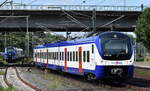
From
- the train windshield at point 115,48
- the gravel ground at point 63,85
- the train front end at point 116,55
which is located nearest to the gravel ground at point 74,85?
the gravel ground at point 63,85

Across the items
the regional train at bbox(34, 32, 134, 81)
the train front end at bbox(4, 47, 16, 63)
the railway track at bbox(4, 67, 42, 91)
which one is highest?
the regional train at bbox(34, 32, 134, 81)

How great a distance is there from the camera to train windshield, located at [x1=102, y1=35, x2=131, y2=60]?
20812 mm

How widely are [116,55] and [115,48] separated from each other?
0.39 m

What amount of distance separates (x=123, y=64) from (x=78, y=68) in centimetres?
461

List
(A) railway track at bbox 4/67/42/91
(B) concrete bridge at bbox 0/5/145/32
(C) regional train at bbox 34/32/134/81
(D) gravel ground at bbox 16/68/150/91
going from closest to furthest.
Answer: (D) gravel ground at bbox 16/68/150/91 → (C) regional train at bbox 34/32/134/81 → (A) railway track at bbox 4/67/42/91 → (B) concrete bridge at bbox 0/5/145/32

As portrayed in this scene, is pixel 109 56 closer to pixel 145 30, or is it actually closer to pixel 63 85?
pixel 63 85

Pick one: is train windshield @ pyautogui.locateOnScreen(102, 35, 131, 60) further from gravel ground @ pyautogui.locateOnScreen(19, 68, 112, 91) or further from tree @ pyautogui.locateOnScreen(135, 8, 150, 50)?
tree @ pyautogui.locateOnScreen(135, 8, 150, 50)

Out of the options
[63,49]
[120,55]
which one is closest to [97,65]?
[120,55]

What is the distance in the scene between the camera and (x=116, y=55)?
68.4 ft

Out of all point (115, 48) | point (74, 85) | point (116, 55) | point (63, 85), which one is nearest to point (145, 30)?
point (74, 85)

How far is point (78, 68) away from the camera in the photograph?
81.7ft

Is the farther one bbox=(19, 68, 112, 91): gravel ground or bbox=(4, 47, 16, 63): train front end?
bbox=(4, 47, 16, 63): train front end

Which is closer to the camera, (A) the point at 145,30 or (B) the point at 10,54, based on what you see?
(A) the point at 145,30

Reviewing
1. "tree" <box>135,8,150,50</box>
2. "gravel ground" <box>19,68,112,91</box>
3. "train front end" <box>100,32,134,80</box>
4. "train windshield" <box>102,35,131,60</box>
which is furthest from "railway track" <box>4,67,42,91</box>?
"tree" <box>135,8,150,50</box>
